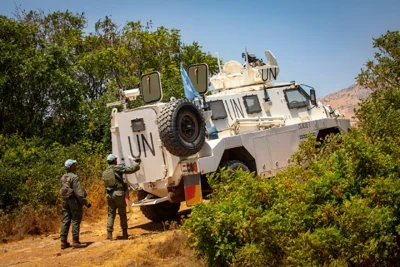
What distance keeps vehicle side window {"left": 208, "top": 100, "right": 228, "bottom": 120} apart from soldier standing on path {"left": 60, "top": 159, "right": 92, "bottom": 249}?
284cm

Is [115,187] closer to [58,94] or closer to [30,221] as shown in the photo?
[30,221]

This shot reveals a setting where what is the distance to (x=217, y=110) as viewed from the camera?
1185 centimetres

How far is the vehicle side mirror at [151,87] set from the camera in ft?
38.3

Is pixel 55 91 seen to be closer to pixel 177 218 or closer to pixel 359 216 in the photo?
pixel 177 218

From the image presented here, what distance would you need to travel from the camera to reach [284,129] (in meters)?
12.1

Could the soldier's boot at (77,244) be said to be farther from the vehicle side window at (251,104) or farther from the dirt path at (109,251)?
the vehicle side window at (251,104)

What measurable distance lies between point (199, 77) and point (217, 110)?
0.76 meters

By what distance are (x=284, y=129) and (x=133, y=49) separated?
9.99m

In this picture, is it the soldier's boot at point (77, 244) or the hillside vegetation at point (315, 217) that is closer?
the hillside vegetation at point (315, 217)

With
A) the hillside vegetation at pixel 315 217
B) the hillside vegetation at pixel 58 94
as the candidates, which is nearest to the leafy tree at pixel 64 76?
the hillside vegetation at pixel 58 94

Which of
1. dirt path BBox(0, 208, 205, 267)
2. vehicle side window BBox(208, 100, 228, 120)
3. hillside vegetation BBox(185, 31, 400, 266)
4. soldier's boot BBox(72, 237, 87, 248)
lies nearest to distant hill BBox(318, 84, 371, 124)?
vehicle side window BBox(208, 100, 228, 120)

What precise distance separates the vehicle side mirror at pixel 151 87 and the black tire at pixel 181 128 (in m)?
1.17

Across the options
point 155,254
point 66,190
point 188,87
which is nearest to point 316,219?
point 155,254

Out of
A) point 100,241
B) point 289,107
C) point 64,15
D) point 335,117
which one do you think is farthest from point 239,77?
point 64,15
